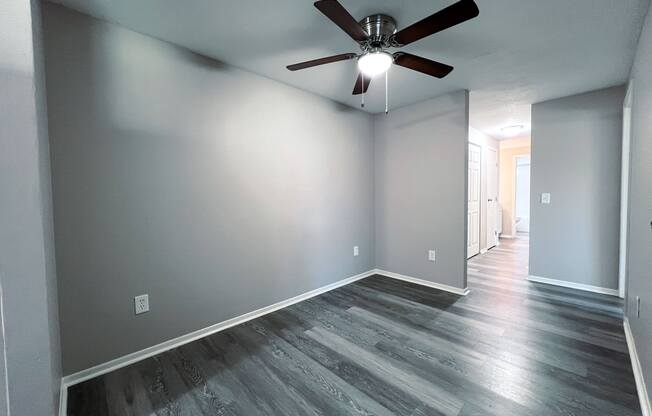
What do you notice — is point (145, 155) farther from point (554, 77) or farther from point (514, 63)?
point (554, 77)

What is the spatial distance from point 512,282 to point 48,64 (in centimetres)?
474

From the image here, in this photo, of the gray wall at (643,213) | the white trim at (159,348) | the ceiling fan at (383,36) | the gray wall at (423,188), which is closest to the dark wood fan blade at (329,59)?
the ceiling fan at (383,36)

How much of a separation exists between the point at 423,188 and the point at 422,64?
1.79 m

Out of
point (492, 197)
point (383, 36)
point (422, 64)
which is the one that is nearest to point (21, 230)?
point (383, 36)

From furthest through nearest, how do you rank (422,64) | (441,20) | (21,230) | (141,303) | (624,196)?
(624,196), (141,303), (422,64), (441,20), (21,230)

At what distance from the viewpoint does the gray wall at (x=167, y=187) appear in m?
1.59

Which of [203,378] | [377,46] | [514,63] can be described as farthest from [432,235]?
[203,378]

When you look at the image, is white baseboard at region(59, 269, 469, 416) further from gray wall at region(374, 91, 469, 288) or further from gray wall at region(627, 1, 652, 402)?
gray wall at region(627, 1, 652, 402)

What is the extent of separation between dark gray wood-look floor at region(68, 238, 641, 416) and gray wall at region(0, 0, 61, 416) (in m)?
0.73

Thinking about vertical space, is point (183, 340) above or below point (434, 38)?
below

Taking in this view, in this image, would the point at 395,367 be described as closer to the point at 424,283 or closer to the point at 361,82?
the point at 424,283

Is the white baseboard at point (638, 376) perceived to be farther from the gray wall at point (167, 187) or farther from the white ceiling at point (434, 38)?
the gray wall at point (167, 187)

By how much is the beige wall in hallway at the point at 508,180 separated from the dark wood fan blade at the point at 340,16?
19.8ft

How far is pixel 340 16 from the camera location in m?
1.29
